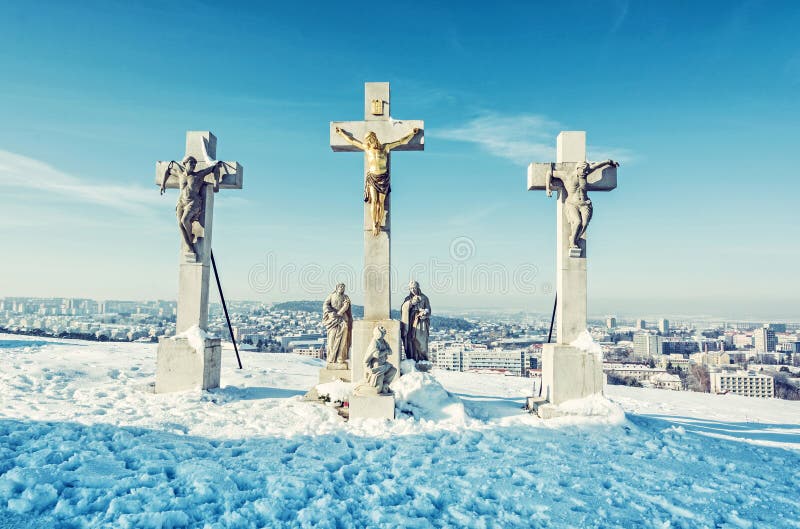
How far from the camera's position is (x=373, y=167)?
29.9ft

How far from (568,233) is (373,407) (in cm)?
475

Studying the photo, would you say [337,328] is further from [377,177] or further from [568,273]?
[568,273]

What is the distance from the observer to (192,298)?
9.58 meters

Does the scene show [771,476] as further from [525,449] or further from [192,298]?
[192,298]

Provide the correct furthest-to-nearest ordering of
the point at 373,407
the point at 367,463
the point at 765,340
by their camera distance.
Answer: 1. the point at 765,340
2. the point at 373,407
3. the point at 367,463

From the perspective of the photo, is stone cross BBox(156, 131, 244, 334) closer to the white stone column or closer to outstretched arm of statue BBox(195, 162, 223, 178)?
outstretched arm of statue BBox(195, 162, 223, 178)

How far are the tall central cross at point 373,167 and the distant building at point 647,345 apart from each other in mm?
37678

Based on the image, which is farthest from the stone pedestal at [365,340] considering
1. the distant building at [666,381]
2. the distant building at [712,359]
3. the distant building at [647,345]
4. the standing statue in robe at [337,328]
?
the distant building at [647,345]

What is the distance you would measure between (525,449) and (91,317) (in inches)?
1519

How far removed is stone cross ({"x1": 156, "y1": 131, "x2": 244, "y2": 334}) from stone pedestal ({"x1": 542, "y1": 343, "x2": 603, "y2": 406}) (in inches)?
266

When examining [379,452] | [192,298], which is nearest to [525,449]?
[379,452]

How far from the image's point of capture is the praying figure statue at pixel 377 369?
24.8 feet

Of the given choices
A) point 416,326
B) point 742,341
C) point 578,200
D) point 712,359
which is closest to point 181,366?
point 416,326

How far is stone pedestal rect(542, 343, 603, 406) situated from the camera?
27.5 feet
